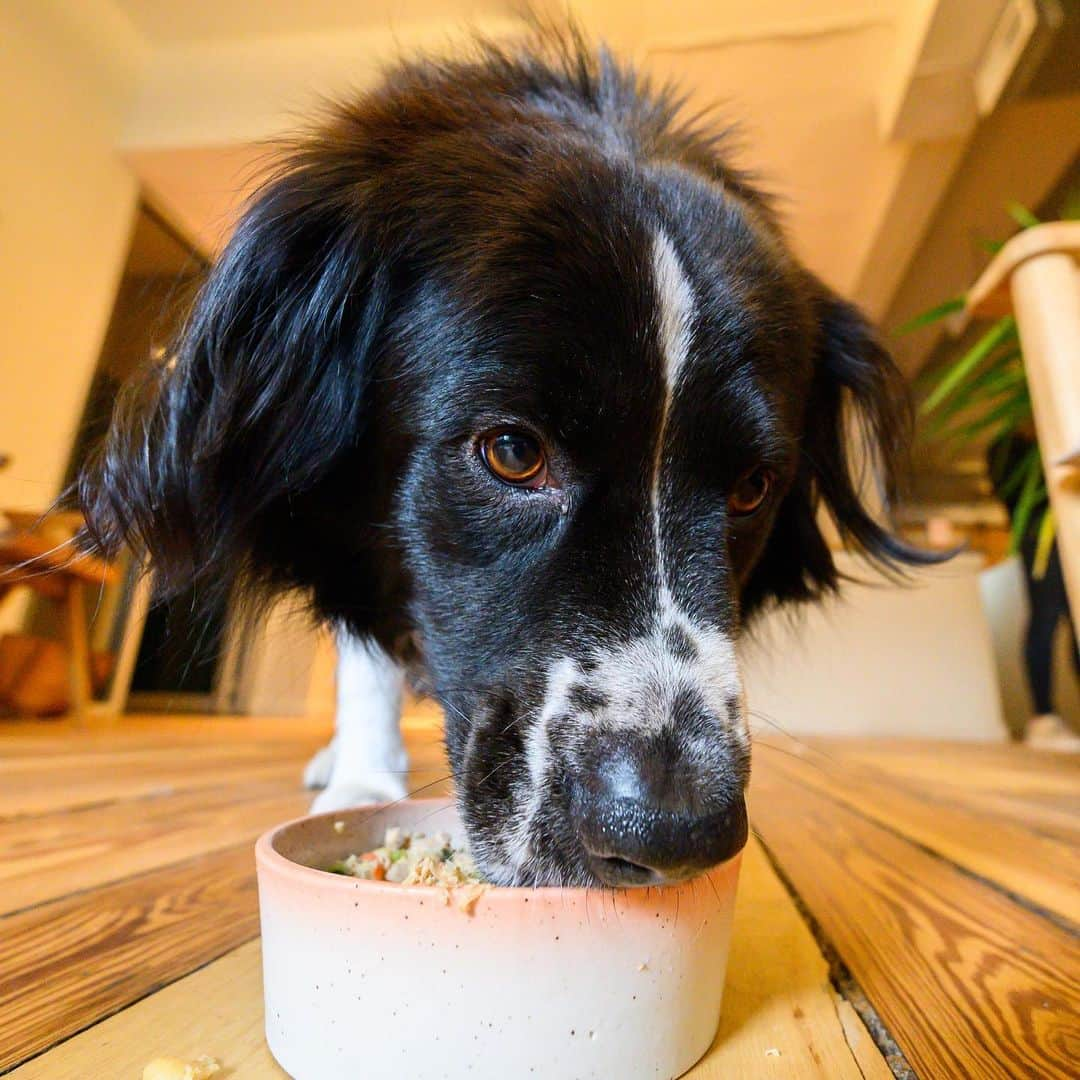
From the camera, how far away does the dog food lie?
68cm

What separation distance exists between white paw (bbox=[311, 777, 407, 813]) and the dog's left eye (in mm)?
745

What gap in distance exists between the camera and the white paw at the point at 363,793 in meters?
1.38

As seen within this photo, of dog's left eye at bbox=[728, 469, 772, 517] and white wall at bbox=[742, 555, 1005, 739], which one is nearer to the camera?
dog's left eye at bbox=[728, 469, 772, 517]

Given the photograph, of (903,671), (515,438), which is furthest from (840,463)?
(903,671)

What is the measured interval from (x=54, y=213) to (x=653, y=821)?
4586mm

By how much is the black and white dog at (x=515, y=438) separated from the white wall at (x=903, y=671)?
3.14 m

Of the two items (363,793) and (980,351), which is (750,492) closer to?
(363,793)

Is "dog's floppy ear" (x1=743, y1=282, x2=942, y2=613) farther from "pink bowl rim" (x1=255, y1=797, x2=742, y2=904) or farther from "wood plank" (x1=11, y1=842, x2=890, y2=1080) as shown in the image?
"pink bowl rim" (x1=255, y1=797, x2=742, y2=904)

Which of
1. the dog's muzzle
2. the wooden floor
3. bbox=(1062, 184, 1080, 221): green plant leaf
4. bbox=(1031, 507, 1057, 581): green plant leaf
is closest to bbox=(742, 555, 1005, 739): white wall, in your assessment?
bbox=(1031, 507, 1057, 581): green plant leaf

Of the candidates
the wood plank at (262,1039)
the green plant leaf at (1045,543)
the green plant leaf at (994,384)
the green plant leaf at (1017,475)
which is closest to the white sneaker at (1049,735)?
the green plant leaf at (1045,543)

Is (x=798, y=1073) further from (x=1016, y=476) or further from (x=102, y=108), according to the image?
(x=102, y=108)

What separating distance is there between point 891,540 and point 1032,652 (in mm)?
3336

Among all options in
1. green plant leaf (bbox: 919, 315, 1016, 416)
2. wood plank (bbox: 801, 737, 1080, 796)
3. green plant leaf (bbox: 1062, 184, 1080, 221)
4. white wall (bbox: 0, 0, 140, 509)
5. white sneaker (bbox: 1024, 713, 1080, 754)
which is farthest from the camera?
white wall (bbox: 0, 0, 140, 509)

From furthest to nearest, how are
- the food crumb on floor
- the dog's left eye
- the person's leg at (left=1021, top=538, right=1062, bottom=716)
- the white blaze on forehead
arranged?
the person's leg at (left=1021, top=538, right=1062, bottom=716), the dog's left eye, the white blaze on forehead, the food crumb on floor
